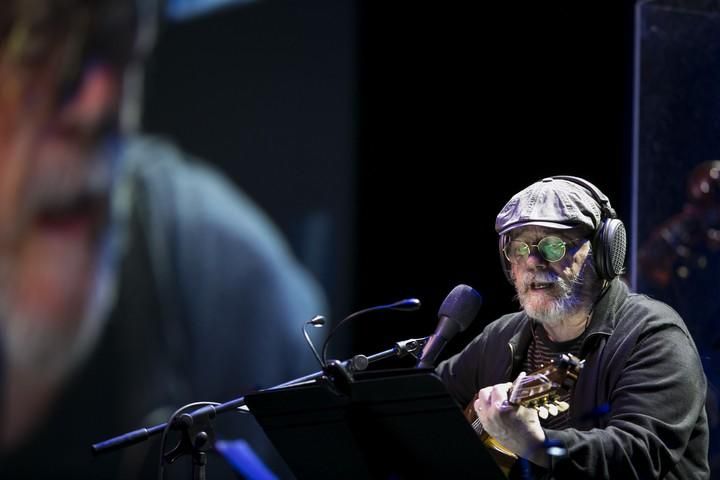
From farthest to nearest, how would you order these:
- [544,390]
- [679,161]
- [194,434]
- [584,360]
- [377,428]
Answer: [679,161], [584,360], [194,434], [544,390], [377,428]

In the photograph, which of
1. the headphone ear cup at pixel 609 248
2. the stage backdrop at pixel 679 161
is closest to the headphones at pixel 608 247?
the headphone ear cup at pixel 609 248

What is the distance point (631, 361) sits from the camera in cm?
358

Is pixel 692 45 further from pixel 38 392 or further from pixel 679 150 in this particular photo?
pixel 38 392

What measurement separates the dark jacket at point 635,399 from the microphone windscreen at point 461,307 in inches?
18.1

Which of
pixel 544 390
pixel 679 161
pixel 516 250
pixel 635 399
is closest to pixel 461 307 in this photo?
pixel 544 390

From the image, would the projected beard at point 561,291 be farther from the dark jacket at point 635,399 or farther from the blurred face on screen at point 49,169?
the blurred face on screen at point 49,169

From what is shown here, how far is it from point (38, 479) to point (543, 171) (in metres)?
3.58

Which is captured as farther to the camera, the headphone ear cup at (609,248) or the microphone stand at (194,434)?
the headphone ear cup at (609,248)

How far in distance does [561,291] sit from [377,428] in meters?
1.08

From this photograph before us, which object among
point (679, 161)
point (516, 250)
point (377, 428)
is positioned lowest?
point (377, 428)

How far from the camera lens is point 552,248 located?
387 centimetres

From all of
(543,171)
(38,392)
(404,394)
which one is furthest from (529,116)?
(404,394)

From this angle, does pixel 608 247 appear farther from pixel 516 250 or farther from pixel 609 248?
pixel 516 250

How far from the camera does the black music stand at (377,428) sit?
2.98 meters
